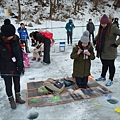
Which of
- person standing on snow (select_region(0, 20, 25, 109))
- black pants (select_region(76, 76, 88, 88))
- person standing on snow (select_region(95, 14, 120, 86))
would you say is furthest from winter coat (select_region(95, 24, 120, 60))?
person standing on snow (select_region(0, 20, 25, 109))

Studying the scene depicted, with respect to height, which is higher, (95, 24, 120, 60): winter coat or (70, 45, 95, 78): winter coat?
(95, 24, 120, 60): winter coat

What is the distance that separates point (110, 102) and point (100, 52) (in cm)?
110

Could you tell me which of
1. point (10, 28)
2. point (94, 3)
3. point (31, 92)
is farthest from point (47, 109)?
point (94, 3)

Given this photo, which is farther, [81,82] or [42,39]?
[42,39]

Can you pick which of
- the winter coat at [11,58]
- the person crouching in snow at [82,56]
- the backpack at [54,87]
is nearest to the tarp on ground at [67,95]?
the backpack at [54,87]

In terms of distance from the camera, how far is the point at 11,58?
280 centimetres

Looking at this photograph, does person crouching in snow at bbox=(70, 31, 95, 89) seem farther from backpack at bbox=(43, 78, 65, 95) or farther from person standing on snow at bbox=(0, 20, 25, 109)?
person standing on snow at bbox=(0, 20, 25, 109)

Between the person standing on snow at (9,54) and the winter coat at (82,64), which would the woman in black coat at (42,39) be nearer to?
the winter coat at (82,64)

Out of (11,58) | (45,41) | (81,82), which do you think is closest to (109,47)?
(81,82)

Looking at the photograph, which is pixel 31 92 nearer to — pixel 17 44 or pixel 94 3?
pixel 17 44

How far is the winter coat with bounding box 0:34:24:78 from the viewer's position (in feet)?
8.91

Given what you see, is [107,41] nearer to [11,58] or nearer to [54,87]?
[54,87]

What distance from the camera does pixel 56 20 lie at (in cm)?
1773

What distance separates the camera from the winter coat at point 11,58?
8.91ft
